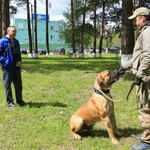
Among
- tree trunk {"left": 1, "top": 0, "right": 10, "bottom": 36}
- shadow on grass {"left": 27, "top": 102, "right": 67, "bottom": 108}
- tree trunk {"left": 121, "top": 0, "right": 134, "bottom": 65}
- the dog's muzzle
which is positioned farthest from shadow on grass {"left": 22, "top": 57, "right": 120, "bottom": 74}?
the dog's muzzle

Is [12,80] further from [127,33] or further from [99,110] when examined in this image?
[127,33]

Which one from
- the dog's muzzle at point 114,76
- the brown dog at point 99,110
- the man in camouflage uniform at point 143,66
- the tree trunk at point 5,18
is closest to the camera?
the man in camouflage uniform at point 143,66

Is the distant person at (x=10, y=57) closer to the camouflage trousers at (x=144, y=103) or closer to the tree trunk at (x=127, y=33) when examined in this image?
the camouflage trousers at (x=144, y=103)

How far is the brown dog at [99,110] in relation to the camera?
538 centimetres

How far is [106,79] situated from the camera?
5.34 meters

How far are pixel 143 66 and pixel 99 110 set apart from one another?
1323 mm

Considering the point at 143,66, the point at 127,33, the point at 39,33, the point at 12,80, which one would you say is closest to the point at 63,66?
the point at 127,33

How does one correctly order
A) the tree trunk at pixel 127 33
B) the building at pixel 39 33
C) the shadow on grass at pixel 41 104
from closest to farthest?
1. the shadow on grass at pixel 41 104
2. the tree trunk at pixel 127 33
3. the building at pixel 39 33

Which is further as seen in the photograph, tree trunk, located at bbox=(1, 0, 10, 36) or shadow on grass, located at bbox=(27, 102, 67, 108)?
tree trunk, located at bbox=(1, 0, 10, 36)

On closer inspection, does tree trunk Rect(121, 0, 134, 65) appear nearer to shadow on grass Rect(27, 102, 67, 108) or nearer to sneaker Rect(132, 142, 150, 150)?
shadow on grass Rect(27, 102, 67, 108)

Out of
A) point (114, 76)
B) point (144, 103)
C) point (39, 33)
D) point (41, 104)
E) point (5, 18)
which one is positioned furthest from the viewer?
point (39, 33)

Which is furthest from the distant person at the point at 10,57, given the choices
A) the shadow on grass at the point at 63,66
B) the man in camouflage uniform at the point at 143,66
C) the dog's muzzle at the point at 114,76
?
the shadow on grass at the point at 63,66

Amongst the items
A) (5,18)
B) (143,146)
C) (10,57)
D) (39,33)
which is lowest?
(143,146)

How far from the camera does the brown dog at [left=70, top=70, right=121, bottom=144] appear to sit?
5.38 meters
